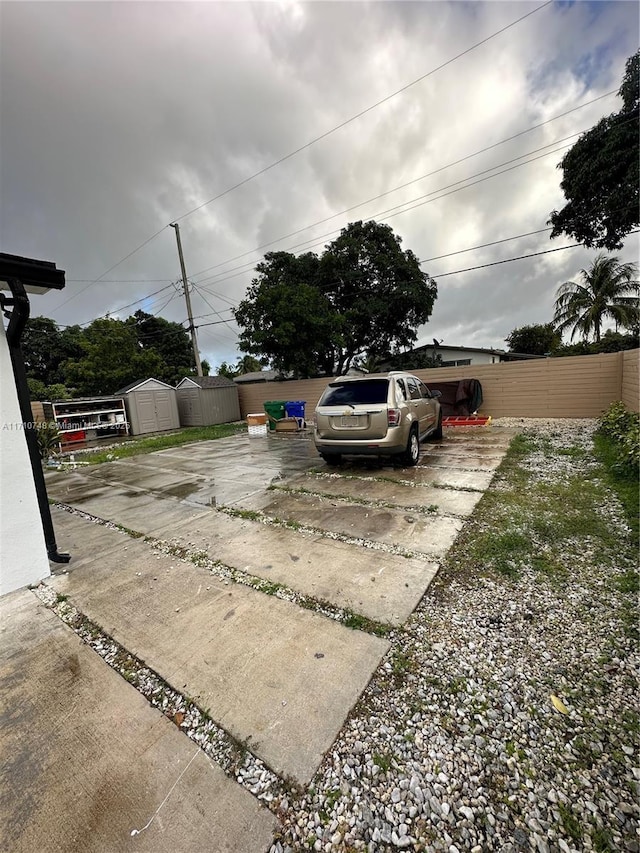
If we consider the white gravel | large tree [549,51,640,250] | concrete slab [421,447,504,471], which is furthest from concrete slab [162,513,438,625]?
large tree [549,51,640,250]

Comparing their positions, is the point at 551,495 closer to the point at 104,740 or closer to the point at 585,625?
the point at 585,625

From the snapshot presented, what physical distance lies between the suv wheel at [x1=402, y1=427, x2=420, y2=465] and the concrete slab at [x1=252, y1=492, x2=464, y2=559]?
1.89 metres

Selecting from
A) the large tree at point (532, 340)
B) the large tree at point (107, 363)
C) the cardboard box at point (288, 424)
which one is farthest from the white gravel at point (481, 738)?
the large tree at point (532, 340)

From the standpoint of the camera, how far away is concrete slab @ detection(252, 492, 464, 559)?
3.34 meters

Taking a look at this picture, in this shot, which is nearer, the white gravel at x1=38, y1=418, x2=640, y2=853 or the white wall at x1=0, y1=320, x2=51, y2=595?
the white gravel at x1=38, y1=418, x2=640, y2=853

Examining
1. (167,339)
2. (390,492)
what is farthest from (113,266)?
(390,492)

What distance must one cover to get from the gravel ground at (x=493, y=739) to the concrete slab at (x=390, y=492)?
1.81 m

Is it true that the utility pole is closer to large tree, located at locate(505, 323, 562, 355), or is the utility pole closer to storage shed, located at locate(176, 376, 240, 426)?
storage shed, located at locate(176, 376, 240, 426)

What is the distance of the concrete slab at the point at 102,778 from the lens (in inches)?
47.2

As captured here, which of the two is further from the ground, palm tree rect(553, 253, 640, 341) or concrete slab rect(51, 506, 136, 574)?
palm tree rect(553, 253, 640, 341)

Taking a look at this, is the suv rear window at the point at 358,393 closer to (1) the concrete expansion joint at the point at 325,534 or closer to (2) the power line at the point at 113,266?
(1) the concrete expansion joint at the point at 325,534

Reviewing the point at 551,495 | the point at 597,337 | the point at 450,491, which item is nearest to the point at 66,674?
the point at 450,491

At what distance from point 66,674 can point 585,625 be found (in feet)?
10.3

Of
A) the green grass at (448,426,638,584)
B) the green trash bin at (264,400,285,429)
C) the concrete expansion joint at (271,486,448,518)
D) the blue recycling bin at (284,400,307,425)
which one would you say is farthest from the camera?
the blue recycling bin at (284,400,307,425)
